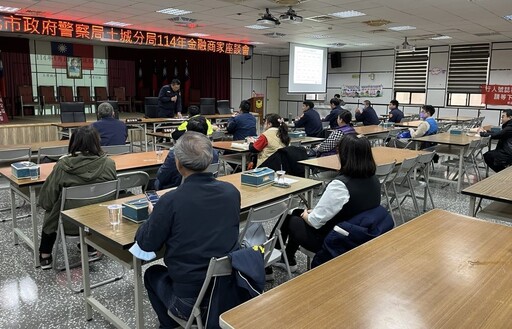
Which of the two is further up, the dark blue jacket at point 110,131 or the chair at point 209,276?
the dark blue jacket at point 110,131

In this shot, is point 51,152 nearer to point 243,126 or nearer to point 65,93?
point 243,126

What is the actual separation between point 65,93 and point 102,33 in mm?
4090

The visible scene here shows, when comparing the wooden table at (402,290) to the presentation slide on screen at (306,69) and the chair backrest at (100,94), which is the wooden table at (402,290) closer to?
the presentation slide on screen at (306,69)

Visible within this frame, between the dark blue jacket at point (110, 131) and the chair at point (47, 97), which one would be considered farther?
the chair at point (47, 97)

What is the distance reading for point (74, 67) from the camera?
13.2m

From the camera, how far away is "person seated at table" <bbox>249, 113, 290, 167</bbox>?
4914mm

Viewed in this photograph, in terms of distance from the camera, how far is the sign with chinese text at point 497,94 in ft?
38.1

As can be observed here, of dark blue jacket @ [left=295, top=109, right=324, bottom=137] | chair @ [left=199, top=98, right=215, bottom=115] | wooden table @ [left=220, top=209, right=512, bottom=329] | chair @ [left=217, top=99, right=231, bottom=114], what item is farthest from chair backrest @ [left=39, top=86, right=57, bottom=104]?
wooden table @ [left=220, top=209, right=512, bottom=329]

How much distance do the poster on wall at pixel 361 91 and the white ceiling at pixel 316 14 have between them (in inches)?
124

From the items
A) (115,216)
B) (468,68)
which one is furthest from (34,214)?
(468,68)

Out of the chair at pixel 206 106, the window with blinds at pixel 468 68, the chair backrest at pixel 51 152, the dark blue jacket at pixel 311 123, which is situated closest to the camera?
the chair backrest at pixel 51 152

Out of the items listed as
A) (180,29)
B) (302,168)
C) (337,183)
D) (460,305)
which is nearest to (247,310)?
(460,305)

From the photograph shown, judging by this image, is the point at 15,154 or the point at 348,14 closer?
the point at 15,154

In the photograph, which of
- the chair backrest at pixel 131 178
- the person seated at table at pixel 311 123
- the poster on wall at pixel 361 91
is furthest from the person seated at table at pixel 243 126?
the poster on wall at pixel 361 91
